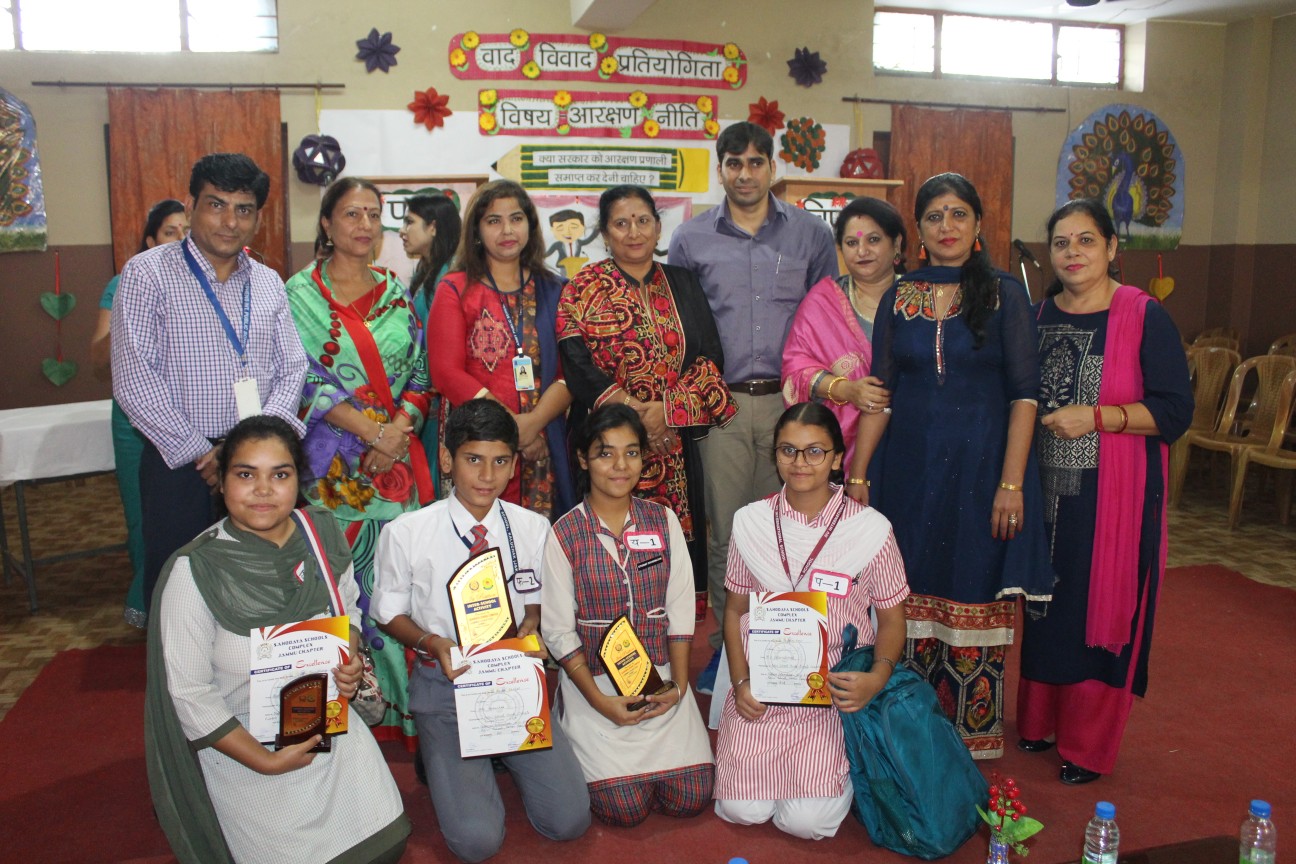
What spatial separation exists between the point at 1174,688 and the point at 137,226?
657cm

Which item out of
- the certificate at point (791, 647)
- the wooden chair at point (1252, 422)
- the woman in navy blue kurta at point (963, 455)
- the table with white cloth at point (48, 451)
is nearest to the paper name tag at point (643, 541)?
the certificate at point (791, 647)

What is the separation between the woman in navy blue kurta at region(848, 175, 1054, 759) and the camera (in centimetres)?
250

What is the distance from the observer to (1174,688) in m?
3.22

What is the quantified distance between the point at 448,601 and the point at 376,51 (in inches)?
209

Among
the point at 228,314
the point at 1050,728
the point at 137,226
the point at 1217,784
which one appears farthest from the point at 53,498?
the point at 1217,784

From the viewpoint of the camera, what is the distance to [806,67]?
7266mm

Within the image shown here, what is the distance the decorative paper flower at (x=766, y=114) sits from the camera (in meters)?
7.20

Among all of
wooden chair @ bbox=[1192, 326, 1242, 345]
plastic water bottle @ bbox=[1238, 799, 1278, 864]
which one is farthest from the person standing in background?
wooden chair @ bbox=[1192, 326, 1242, 345]

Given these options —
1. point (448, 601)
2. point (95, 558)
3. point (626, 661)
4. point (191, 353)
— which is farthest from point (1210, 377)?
point (95, 558)

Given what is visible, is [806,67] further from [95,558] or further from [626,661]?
[626,661]

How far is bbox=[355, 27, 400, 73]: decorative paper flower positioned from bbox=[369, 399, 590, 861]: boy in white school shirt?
4.94 meters

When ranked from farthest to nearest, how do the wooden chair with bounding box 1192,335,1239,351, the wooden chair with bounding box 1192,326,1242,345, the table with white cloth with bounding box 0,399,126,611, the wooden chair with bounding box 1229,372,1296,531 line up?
1. the wooden chair with bounding box 1192,326,1242,345
2. the wooden chair with bounding box 1192,335,1239,351
3. the wooden chair with bounding box 1229,372,1296,531
4. the table with white cloth with bounding box 0,399,126,611

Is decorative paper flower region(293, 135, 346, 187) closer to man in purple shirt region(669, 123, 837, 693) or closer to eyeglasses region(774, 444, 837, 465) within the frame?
man in purple shirt region(669, 123, 837, 693)

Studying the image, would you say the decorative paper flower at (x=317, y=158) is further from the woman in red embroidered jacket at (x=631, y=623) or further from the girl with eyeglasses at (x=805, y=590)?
the girl with eyeglasses at (x=805, y=590)
